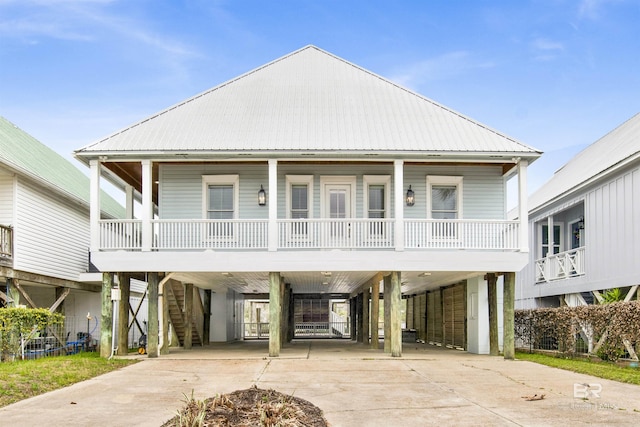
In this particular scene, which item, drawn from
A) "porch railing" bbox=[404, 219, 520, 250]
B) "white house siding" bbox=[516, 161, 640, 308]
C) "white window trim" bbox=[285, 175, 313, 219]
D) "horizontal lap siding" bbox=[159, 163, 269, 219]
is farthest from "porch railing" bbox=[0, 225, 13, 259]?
"white house siding" bbox=[516, 161, 640, 308]

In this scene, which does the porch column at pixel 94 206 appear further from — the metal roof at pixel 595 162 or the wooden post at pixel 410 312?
the wooden post at pixel 410 312

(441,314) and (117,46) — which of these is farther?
(117,46)

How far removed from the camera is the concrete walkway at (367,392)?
352 inches

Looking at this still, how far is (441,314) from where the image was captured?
76.7 ft

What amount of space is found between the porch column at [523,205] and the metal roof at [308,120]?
498 mm

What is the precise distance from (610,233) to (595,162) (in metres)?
3.62

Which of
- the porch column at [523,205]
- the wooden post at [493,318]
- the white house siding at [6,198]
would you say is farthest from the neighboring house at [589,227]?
the white house siding at [6,198]

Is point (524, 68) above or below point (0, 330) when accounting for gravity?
above

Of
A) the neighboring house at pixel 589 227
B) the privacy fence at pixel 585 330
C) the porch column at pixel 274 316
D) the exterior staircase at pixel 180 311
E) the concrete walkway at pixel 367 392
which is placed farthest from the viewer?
the exterior staircase at pixel 180 311

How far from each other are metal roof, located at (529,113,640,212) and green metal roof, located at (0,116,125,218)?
16818 millimetres

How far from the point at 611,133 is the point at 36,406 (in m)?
22.3

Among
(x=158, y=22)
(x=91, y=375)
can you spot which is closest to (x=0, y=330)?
(x=91, y=375)

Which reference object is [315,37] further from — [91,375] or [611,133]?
[91,375]

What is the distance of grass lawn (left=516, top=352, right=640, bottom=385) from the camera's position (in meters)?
12.8
